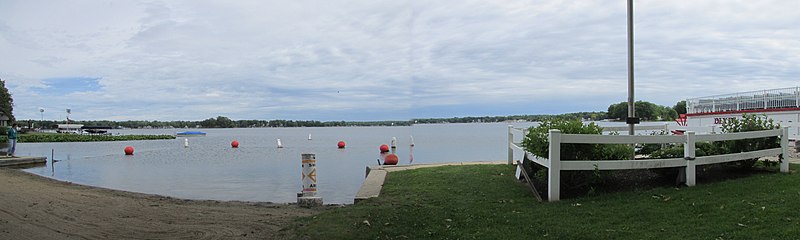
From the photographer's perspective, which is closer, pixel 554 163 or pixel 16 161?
pixel 554 163

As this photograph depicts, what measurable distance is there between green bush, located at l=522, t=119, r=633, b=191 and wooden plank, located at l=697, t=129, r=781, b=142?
1.11 metres

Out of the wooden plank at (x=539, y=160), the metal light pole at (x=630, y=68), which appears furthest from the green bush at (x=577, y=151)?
the metal light pole at (x=630, y=68)

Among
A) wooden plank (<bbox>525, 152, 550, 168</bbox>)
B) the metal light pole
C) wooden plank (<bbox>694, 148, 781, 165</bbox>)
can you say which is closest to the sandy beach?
wooden plank (<bbox>525, 152, 550, 168</bbox>)

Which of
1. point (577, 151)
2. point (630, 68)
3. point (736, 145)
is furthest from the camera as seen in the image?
point (630, 68)

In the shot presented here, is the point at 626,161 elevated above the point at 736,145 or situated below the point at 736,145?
below

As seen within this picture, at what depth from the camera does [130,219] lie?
324 inches

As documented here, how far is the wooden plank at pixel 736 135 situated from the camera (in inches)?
322

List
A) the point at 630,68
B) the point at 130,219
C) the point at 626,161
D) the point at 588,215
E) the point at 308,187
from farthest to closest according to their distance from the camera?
the point at 308,187, the point at 630,68, the point at 130,219, the point at 626,161, the point at 588,215

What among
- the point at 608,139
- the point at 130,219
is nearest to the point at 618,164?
the point at 608,139

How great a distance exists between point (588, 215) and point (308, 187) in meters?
5.84

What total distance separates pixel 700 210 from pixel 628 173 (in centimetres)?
236

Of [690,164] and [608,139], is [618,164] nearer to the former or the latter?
[608,139]

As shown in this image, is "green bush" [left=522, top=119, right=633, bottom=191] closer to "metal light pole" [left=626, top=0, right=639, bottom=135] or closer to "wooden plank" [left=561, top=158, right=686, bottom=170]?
"wooden plank" [left=561, top=158, right=686, bottom=170]

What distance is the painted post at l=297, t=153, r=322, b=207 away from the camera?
1016cm
